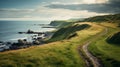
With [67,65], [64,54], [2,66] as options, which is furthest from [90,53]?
[2,66]

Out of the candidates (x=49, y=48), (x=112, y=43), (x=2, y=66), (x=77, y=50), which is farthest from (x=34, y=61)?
(x=112, y=43)

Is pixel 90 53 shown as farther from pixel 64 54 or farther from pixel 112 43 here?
pixel 112 43

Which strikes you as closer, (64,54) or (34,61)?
(34,61)

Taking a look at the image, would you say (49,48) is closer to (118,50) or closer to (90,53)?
(90,53)

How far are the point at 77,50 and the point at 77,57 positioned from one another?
924cm

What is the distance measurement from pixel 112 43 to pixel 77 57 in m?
27.2

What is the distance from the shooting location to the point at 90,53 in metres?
66.4

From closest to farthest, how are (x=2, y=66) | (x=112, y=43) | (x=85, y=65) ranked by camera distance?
1. (x=2, y=66)
2. (x=85, y=65)
3. (x=112, y=43)

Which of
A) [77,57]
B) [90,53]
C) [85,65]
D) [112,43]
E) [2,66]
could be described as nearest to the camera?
[2,66]

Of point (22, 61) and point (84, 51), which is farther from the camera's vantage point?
point (84, 51)

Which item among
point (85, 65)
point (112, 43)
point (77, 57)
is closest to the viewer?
point (85, 65)

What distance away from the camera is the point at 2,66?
50.5 m

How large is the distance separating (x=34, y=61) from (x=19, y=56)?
17.8 ft

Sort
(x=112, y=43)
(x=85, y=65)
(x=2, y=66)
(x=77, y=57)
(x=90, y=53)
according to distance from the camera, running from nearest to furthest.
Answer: (x=2, y=66) < (x=85, y=65) < (x=77, y=57) < (x=90, y=53) < (x=112, y=43)
